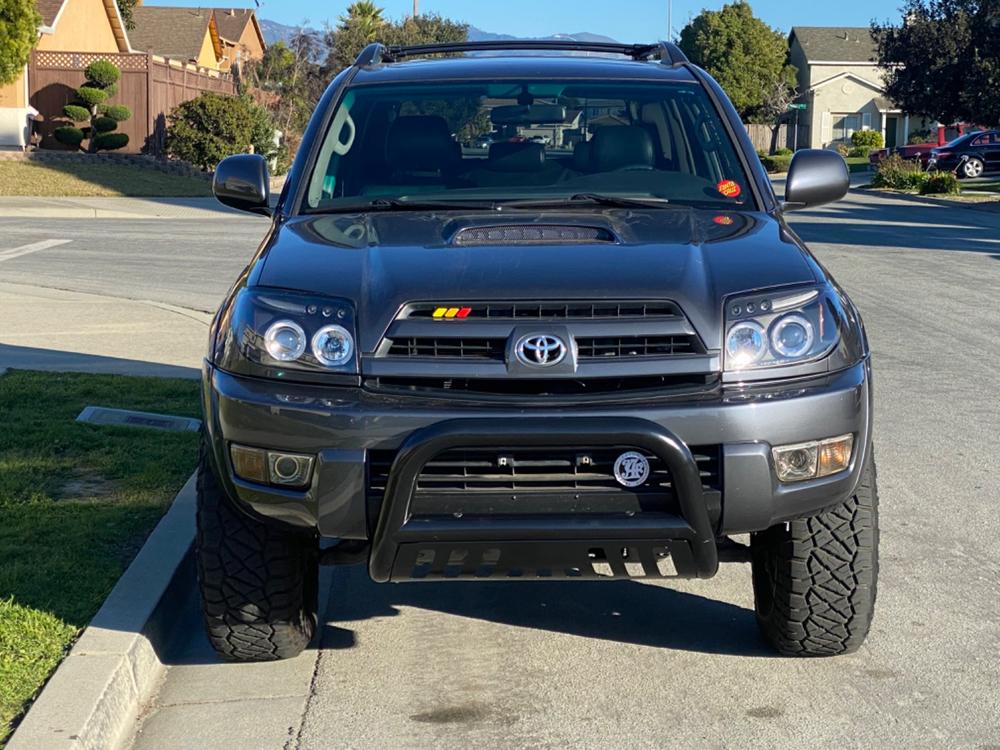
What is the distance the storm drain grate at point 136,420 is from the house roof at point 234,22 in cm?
6284

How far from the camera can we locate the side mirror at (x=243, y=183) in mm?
5398

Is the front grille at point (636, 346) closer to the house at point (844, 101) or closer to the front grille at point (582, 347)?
the front grille at point (582, 347)

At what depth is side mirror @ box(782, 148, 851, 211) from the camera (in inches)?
211

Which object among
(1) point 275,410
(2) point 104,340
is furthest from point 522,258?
(2) point 104,340

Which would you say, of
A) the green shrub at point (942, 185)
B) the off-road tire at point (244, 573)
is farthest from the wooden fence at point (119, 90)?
the off-road tire at point (244, 573)

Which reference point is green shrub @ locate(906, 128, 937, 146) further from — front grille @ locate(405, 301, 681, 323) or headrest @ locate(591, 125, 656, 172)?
front grille @ locate(405, 301, 681, 323)

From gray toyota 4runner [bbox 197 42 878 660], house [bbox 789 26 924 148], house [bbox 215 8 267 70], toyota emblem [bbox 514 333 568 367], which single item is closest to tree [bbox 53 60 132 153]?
house [bbox 215 8 267 70]

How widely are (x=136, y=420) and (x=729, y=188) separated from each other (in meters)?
3.81

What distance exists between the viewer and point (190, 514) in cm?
572

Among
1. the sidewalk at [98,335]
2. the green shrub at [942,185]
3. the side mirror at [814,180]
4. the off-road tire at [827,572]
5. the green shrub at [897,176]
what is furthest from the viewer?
the green shrub at [897,176]

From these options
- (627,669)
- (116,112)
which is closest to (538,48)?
(627,669)

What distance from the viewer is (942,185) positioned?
36531 millimetres

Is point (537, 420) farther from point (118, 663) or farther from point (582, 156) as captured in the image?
point (582, 156)

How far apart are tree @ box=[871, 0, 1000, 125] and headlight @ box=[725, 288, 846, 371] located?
43.3 m
